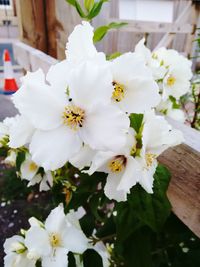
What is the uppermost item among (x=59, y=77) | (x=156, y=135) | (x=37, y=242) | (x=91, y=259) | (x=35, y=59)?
(x=59, y=77)

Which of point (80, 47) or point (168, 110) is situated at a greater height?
point (80, 47)

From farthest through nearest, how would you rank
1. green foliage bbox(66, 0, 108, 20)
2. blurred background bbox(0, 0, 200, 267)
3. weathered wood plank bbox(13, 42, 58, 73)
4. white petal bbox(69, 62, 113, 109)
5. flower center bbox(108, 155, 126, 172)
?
weathered wood plank bbox(13, 42, 58, 73) < blurred background bbox(0, 0, 200, 267) < green foliage bbox(66, 0, 108, 20) < flower center bbox(108, 155, 126, 172) < white petal bbox(69, 62, 113, 109)

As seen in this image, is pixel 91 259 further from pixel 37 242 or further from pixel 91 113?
pixel 91 113

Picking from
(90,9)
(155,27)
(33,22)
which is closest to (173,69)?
(90,9)

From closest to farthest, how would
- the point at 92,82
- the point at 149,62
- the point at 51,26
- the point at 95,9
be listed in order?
the point at 92,82
the point at 95,9
the point at 149,62
the point at 51,26

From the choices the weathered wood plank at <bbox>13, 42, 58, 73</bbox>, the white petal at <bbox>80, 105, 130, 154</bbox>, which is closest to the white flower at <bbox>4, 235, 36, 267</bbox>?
the white petal at <bbox>80, 105, 130, 154</bbox>

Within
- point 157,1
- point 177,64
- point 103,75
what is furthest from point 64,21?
point 157,1

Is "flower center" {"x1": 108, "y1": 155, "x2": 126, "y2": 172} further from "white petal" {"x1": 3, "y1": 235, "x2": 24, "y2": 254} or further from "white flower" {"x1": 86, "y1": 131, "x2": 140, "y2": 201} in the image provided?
"white petal" {"x1": 3, "y1": 235, "x2": 24, "y2": 254}
